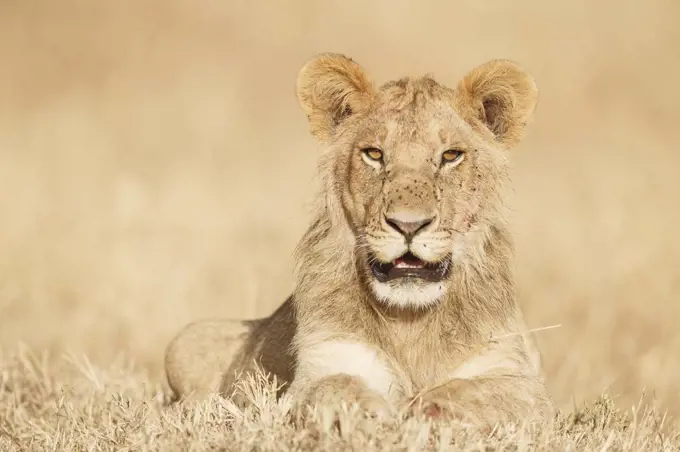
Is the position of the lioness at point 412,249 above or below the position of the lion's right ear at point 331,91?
below

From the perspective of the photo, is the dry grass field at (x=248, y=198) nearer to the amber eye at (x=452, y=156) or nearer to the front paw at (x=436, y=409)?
the front paw at (x=436, y=409)

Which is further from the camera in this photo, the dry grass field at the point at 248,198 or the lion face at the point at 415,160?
the dry grass field at the point at 248,198

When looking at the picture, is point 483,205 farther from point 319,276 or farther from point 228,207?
point 228,207

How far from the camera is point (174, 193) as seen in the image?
1255 cm

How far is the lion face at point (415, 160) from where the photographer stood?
15.6 feet

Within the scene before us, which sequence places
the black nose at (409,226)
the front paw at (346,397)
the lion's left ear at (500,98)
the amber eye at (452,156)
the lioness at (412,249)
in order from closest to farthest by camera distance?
the front paw at (346,397) < the black nose at (409,226) < the lioness at (412,249) < the amber eye at (452,156) < the lion's left ear at (500,98)

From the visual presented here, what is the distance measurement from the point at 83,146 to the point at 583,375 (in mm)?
7919

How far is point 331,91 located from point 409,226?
101cm

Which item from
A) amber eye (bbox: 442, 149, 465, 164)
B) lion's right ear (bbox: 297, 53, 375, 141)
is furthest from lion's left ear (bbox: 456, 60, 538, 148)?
lion's right ear (bbox: 297, 53, 375, 141)

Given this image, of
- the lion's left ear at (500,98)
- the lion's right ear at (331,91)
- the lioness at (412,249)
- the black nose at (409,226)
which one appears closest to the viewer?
the black nose at (409,226)

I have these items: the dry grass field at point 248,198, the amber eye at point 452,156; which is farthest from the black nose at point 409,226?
the dry grass field at point 248,198

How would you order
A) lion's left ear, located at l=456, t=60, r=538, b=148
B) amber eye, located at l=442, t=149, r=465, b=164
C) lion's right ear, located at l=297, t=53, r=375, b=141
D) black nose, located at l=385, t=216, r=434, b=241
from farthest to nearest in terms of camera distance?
lion's right ear, located at l=297, t=53, r=375, b=141 → lion's left ear, located at l=456, t=60, r=538, b=148 → amber eye, located at l=442, t=149, r=465, b=164 → black nose, located at l=385, t=216, r=434, b=241

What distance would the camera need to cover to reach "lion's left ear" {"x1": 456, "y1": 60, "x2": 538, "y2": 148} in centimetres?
522

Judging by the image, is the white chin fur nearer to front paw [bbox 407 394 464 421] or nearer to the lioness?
the lioness
